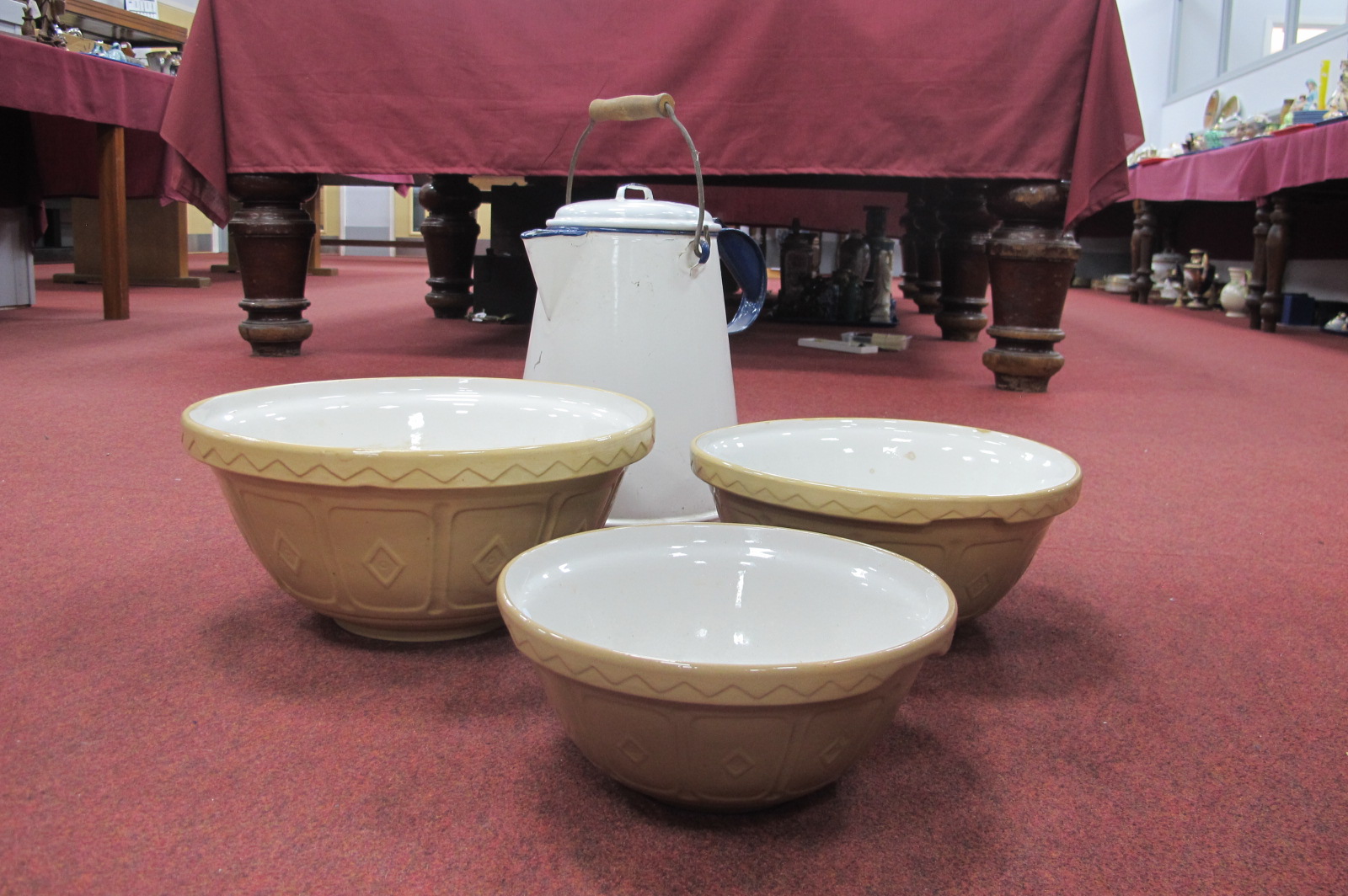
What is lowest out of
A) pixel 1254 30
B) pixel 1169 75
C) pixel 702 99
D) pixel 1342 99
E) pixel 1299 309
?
pixel 1299 309

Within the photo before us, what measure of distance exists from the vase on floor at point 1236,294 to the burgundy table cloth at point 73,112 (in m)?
4.48

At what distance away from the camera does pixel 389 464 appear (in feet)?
2.15

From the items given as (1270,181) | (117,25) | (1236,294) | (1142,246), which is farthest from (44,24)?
(1142,246)

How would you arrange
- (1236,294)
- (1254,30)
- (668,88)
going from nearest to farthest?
(668,88) < (1236,294) < (1254,30)

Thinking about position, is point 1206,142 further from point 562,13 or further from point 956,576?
point 956,576

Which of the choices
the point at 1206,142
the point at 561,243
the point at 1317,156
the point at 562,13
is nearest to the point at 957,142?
the point at 562,13

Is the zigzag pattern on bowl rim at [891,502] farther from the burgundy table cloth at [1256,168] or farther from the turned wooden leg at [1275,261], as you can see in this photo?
the turned wooden leg at [1275,261]

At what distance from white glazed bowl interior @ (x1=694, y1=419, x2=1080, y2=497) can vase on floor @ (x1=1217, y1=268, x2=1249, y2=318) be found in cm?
450

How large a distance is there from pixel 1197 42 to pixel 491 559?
8.19 meters

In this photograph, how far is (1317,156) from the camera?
3344 millimetres

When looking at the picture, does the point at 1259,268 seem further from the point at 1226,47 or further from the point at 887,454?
the point at 887,454

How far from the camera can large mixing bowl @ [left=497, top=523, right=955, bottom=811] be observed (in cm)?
50

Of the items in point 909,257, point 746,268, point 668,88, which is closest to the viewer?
point 746,268

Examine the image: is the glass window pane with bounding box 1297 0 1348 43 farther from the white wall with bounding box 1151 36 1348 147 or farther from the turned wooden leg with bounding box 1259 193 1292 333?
the turned wooden leg with bounding box 1259 193 1292 333
